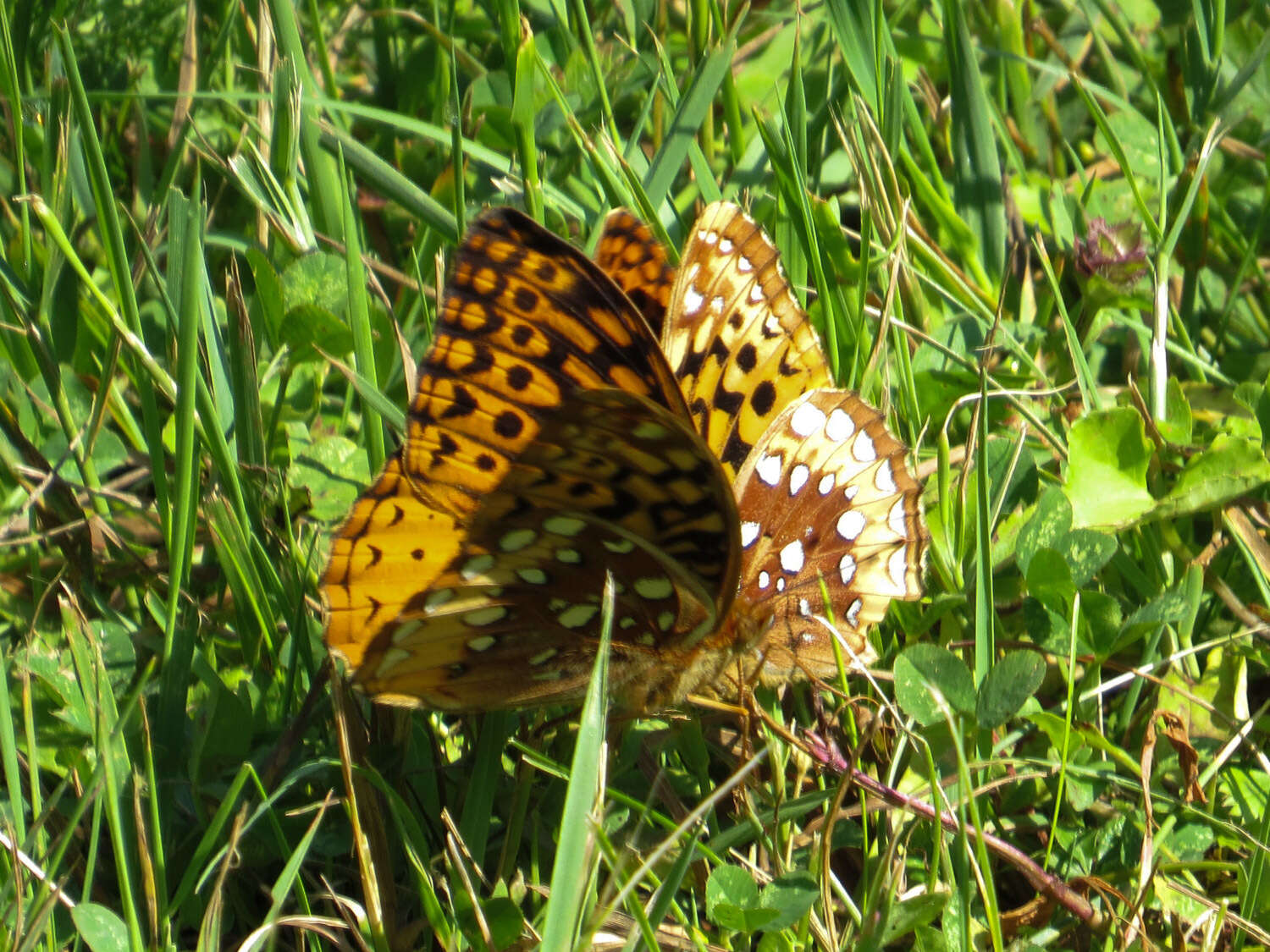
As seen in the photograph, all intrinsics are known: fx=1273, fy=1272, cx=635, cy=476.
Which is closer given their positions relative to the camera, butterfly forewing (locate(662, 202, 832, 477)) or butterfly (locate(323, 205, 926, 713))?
butterfly (locate(323, 205, 926, 713))

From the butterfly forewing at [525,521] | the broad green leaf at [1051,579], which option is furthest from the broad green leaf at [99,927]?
the broad green leaf at [1051,579]

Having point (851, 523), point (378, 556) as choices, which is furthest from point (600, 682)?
point (851, 523)

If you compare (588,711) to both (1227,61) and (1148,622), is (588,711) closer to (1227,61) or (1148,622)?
(1148,622)

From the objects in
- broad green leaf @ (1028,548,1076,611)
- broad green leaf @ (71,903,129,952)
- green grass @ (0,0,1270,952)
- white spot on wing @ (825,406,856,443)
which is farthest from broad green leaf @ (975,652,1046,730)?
broad green leaf @ (71,903,129,952)

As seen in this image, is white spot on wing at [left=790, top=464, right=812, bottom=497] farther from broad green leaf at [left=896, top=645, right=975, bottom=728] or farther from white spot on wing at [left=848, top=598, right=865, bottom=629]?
broad green leaf at [left=896, top=645, right=975, bottom=728]

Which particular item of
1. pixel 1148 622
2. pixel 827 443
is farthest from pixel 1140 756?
pixel 827 443

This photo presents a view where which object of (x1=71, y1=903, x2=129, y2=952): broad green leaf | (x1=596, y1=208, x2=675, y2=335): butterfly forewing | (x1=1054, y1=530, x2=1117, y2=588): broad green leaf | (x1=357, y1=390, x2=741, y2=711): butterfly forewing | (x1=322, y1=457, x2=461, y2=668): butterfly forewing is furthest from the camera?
(x1=596, y1=208, x2=675, y2=335): butterfly forewing

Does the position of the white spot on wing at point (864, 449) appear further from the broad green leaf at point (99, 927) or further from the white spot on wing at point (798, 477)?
the broad green leaf at point (99, 927)
